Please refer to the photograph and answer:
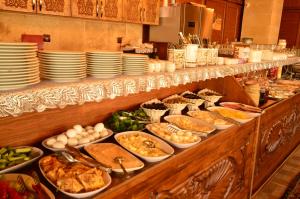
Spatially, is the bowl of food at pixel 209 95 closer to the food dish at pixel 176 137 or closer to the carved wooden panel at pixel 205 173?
the carved wooden panel at pixel 205 173

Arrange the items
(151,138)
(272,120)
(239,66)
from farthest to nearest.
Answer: (272,120)
(239,66)
(151,138)

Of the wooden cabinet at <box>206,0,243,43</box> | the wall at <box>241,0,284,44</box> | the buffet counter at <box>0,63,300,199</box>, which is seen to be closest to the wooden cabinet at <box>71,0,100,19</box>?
the buffet counter at <box>0,63,300,199</box>

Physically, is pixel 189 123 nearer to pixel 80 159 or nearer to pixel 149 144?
pixel 149 144

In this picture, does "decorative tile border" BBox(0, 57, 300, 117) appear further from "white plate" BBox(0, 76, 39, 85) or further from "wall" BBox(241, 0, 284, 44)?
"wall" BBox(241, 0, 284, 44)

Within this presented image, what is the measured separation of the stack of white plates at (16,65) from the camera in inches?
33.6

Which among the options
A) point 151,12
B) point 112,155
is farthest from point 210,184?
point 151,12

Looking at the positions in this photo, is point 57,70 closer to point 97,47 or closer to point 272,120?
point 272,120

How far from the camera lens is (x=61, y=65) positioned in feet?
3.59

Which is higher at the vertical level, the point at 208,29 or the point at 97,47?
the point at 208,29

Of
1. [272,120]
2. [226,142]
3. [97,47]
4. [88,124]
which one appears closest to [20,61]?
[88,124]

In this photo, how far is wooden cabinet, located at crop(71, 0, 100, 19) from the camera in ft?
11.7

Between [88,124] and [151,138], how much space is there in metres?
0.39

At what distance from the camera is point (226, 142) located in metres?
1.86

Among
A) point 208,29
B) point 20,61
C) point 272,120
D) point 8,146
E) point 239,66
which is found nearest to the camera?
point 20,61
